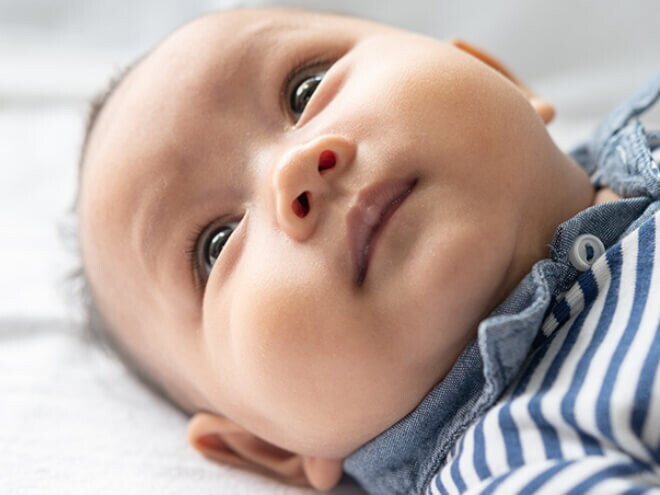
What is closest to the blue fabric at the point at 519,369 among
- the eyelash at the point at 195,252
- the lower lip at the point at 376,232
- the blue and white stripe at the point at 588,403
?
the blue and white stripe at the point at 588,403

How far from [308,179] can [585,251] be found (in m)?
0.29

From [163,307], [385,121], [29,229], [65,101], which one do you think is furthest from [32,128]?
[385,121]

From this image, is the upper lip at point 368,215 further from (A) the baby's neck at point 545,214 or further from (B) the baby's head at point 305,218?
(A) the baby's neck at point 545,214

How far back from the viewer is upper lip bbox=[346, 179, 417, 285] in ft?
2.83

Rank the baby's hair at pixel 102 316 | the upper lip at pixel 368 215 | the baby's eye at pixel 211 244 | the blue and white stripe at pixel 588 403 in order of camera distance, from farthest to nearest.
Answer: the baby's hair at pixel 102 316 → the baby's eye at pixel 211 244 → the upper lip at pixel 368 215 → the blue and white stripe at pixel 588 403

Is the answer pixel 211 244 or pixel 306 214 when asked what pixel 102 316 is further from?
pixel 306 214

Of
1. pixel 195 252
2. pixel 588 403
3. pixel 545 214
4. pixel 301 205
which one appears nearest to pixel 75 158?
pixel 195 252

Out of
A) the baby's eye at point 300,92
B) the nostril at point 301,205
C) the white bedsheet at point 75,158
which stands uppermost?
the baby's eye at point 300,92

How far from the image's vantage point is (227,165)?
38.7 inches

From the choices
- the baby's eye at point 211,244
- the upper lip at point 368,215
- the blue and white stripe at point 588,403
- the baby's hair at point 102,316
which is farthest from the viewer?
the baby's hair at point 102,316

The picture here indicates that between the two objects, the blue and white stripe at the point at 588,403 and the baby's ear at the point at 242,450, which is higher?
the blue and white stripe at the point at 588,403

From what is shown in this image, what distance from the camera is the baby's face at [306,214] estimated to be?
0.86m

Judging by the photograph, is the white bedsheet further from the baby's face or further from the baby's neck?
the baby's neck

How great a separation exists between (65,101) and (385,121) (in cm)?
107
